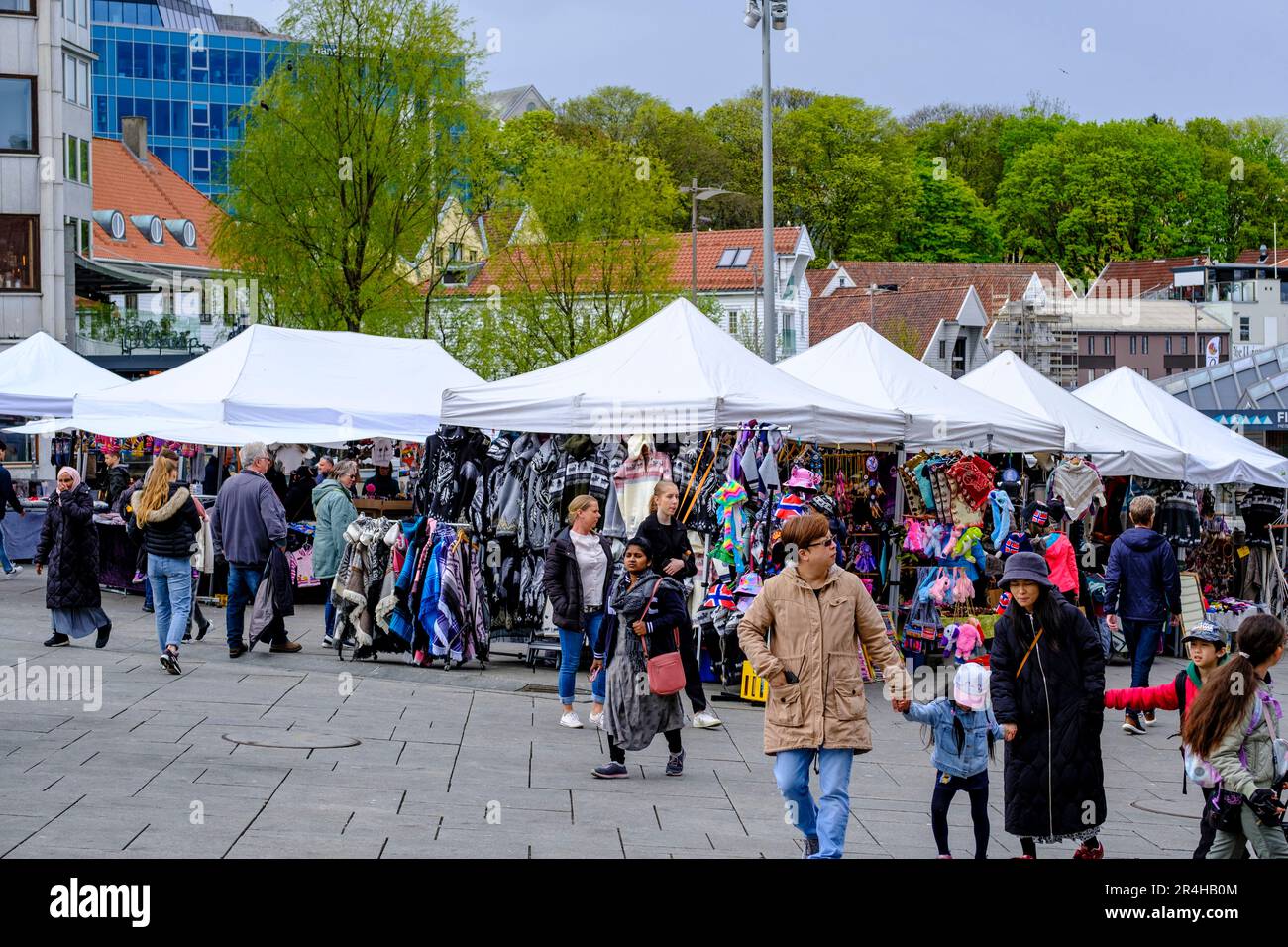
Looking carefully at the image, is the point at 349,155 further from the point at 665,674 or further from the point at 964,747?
the point at 964,747

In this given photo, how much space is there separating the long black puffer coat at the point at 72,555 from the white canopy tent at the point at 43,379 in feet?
27.4

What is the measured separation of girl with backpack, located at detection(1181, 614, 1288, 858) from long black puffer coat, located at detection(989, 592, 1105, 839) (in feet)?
2.20

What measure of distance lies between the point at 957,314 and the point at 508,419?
214 ft

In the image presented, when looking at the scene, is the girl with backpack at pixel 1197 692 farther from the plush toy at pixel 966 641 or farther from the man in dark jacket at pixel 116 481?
the man in dark jacket at pixel 116 481

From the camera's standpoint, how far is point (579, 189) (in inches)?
1729

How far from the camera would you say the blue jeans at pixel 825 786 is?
23.7 feet

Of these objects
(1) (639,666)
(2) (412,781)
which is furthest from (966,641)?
(2) (412,781)

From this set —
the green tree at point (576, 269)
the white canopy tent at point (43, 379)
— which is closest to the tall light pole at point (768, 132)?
the white canopy tent at point (43, 379)

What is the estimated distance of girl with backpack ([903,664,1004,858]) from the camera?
7.73 metres

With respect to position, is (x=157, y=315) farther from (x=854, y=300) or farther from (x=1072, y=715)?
(x=854, y=300)

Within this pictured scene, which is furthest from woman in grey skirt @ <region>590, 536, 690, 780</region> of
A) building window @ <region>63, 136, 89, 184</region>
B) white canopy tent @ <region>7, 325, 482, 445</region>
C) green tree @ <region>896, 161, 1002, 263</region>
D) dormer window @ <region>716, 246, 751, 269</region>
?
green tree @ <region>896, 161, 1002, 263</region>

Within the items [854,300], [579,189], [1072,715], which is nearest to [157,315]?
[579,189]
